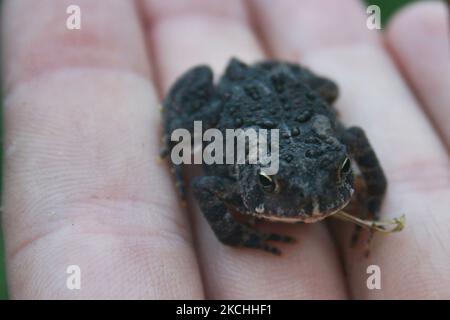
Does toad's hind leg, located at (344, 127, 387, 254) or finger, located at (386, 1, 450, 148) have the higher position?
finger, located at (386, 1, 450, 148)

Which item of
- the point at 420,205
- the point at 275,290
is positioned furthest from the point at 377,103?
the point at 275,290

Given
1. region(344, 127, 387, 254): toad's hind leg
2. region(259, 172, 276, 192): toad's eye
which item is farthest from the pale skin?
region(259, 172, 276, 192): toad's eye

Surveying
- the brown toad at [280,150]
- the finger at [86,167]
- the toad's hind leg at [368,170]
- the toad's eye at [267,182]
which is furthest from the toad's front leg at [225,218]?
the toad's hind leg at [368,170]

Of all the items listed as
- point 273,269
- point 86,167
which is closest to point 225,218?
point 273,269

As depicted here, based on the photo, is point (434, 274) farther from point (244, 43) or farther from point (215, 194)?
point (244, 43)

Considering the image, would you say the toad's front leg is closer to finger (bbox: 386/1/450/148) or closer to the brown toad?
the brown toad

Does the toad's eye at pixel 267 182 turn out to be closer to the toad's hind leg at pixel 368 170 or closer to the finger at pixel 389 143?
the toad's hind leg at pixel 368 170

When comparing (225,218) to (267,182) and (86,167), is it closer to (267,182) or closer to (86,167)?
(267,182)
